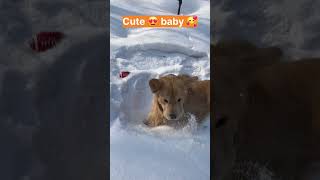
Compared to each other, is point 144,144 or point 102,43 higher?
point 102,43

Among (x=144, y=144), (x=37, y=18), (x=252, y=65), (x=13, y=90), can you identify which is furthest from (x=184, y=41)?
(x=13, y=90)

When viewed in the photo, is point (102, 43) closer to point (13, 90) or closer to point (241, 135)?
point (13, 90)

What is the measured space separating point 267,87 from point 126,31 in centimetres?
100

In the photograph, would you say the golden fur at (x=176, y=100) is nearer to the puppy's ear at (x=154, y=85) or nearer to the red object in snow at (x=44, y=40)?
the puppy's ear at (x=154, y=85)

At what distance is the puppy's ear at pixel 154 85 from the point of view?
329 centimetres

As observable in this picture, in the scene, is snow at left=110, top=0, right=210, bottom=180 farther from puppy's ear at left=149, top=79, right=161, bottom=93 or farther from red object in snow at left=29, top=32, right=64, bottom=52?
red object in snow at left=29, top=32, right=64, bottom=52

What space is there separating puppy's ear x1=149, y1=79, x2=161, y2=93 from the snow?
0.09ft

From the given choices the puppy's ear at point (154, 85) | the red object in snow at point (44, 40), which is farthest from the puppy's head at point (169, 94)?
the red object in snow at point (44, 40)

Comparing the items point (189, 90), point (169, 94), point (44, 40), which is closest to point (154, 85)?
point (169, 94)

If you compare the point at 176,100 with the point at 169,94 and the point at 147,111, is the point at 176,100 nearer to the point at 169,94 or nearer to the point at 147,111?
the point at 169,94

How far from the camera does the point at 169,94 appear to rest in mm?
3297

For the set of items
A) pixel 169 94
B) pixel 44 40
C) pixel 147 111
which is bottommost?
pixel 147 111

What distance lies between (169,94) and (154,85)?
0.12m

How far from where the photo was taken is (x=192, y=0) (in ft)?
10.6
